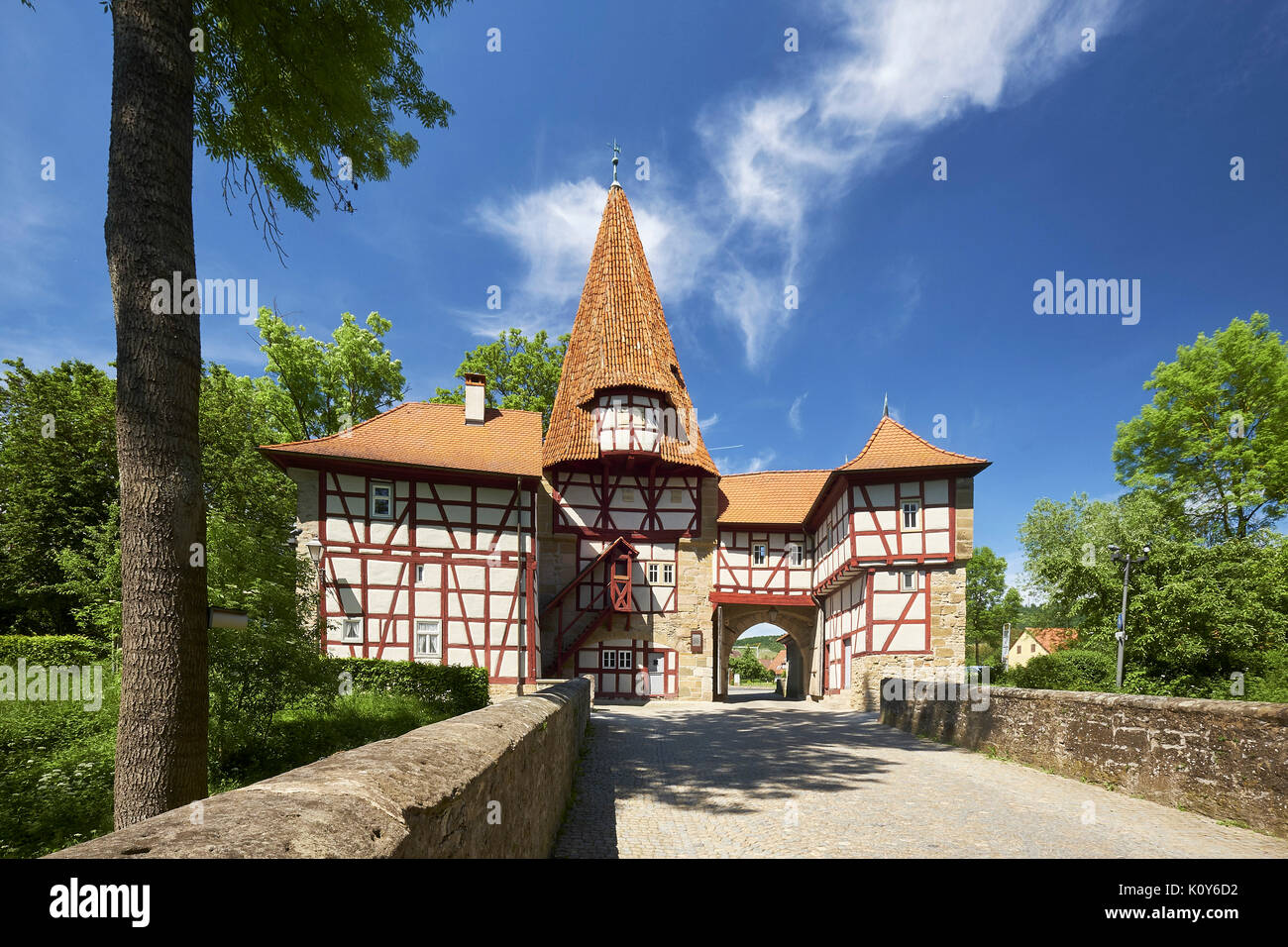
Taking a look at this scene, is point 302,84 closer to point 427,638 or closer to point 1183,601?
point 427,638

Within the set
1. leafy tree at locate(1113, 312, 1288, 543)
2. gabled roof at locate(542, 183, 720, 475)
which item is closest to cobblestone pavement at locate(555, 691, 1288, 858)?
gabled roof at locate(542, 183, 720, 475)

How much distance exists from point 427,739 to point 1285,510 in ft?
96.3

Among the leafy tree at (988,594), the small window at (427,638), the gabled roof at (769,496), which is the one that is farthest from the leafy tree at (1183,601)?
the leafy tree at (988,594)

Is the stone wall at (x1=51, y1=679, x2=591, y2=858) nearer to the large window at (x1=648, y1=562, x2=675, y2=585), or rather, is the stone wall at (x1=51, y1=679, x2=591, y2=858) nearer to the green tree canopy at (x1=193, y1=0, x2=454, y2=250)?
the green tree canopy at (x1=193, y1=0, x2=454, y2=250)

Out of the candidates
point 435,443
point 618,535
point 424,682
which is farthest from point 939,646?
point 435,443

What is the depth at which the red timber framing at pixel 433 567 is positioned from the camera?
57.6 ft

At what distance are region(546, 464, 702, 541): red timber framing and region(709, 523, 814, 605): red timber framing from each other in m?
1.76

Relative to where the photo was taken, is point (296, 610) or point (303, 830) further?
point (296, 610)

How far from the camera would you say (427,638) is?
18031mm

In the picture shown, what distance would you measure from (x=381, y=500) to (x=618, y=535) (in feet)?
24.5

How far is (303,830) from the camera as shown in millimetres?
1543

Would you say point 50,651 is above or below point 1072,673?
above
